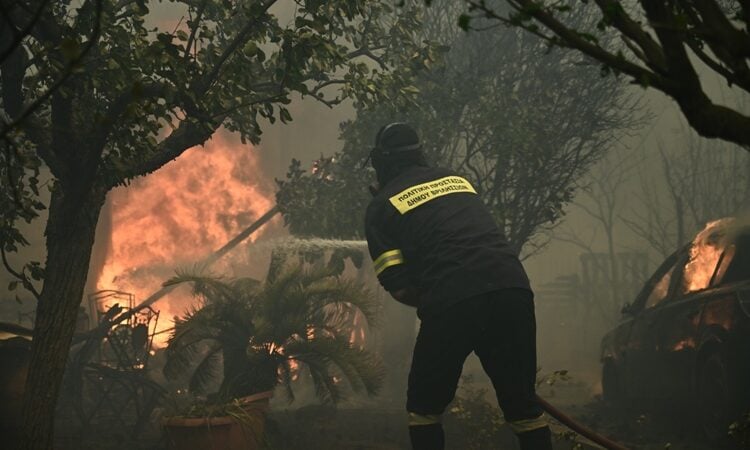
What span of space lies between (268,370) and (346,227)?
2.70m

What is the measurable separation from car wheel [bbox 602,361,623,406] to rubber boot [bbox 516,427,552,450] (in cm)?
468

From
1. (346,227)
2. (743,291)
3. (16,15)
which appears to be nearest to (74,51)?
(16,15)

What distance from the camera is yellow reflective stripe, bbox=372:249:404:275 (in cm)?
517

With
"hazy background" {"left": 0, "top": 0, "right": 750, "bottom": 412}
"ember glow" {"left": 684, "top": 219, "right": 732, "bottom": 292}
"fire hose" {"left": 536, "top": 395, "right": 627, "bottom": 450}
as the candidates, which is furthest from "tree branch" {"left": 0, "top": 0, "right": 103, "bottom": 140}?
"hazy background" {"left": 0, "top": 0, "right": 750, "bottom": 412}

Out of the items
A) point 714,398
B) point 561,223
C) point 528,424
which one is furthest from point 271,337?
point 561,223

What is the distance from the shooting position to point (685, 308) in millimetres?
7625

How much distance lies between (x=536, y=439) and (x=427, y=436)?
650 mm

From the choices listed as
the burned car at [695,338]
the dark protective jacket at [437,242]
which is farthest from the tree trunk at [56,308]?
the burned car at [695,338]

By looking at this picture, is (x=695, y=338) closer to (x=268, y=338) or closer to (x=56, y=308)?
(x=268, y=338)

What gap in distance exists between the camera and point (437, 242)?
508 centimetres

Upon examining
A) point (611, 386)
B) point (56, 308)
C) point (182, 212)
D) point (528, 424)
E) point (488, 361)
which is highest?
point (182, 212)

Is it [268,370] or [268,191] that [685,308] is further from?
[268,191]

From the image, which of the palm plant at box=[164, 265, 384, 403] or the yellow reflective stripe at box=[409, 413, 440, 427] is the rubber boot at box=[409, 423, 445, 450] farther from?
the palm plant at box=[164, 265, 384, 403]

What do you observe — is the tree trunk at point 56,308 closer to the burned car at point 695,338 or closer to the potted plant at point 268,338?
the potted plant at point 268,338
